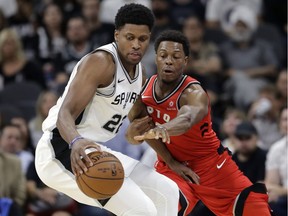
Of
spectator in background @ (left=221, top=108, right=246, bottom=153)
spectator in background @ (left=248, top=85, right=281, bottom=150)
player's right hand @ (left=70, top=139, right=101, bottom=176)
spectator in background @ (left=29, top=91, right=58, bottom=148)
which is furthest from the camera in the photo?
spectator in background @ (left=248, top=85, right=281, bottom=150)

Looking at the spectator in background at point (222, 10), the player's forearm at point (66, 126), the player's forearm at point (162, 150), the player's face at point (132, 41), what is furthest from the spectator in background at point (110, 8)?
the player's forearm at point (66, 126)

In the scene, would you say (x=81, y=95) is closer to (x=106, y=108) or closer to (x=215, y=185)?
(x=106, y=108)

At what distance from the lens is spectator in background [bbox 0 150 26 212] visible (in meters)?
8.30

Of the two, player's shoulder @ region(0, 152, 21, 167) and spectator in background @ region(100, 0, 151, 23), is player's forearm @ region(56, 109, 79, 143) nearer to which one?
player's shoulder @ region(0, 152, 21, 167)

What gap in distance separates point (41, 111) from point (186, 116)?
14.4 ft

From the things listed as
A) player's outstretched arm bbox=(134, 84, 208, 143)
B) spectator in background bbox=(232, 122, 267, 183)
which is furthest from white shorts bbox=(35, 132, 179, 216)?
spectator in background bbox=(232, 122, 267, 183)

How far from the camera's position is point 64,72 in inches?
431

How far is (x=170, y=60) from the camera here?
5922 mm

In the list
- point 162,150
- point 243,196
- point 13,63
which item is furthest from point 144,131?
point 13,63

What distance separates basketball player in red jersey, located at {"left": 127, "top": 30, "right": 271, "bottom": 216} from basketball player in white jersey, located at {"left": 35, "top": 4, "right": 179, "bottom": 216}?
25cm

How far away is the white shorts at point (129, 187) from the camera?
5.46 meters

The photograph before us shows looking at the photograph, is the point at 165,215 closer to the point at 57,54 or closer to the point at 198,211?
the point at 198,211

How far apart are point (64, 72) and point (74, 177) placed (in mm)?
5524

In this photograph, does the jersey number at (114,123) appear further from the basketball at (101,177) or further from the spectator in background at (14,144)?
the spectator in background at (14,144)
